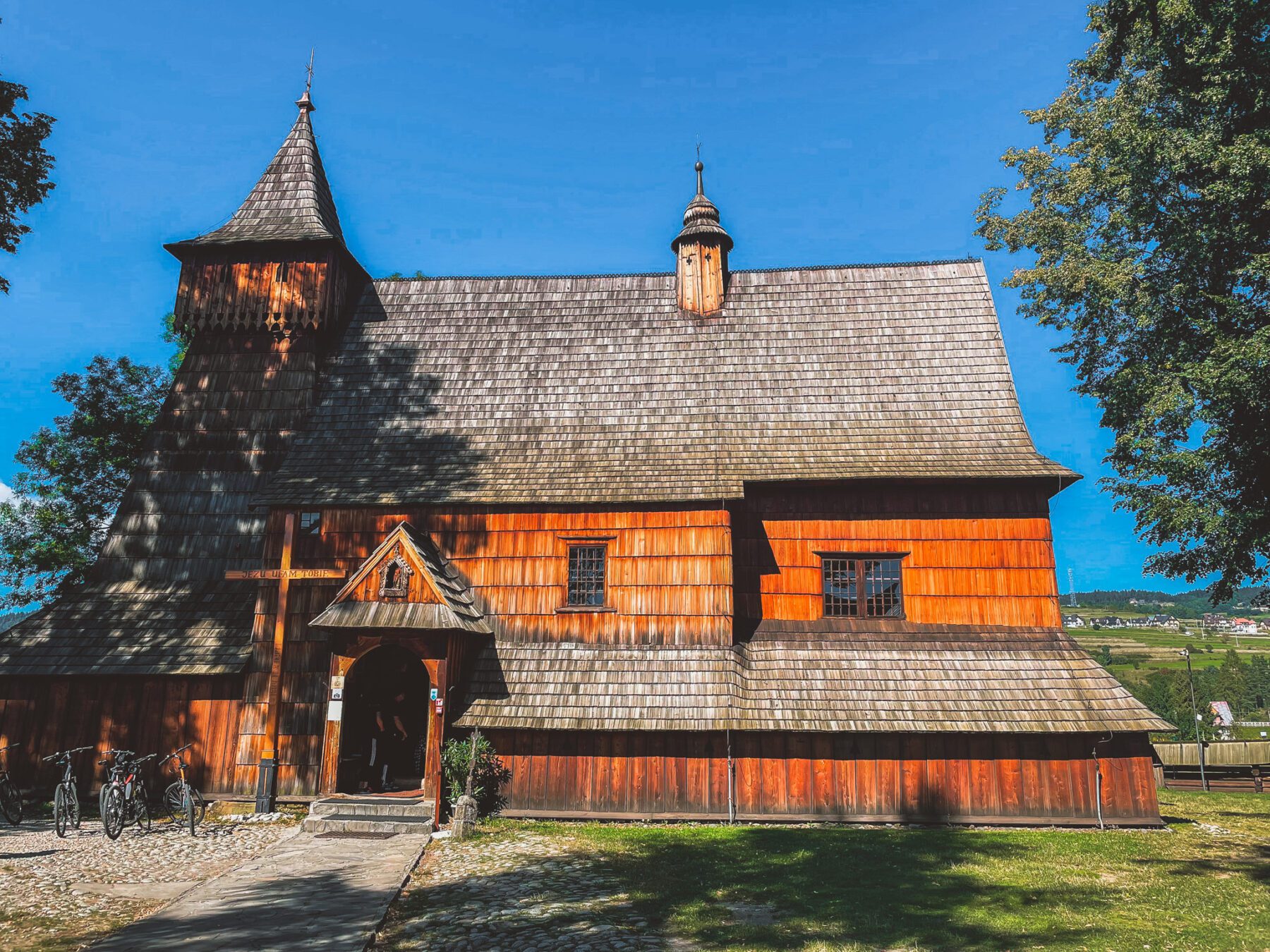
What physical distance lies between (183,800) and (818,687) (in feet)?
38.7

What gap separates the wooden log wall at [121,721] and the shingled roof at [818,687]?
5.26 metres

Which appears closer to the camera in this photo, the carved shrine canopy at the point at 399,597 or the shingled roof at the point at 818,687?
the carved shrine canopy at the point at 399,597

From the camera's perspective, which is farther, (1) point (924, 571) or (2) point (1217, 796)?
(2) point (1217, 796)

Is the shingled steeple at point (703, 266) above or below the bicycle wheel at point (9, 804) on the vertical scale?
above

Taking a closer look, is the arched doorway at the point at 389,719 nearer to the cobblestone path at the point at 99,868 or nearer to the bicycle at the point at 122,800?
the cobblestone path at the point at 99,868

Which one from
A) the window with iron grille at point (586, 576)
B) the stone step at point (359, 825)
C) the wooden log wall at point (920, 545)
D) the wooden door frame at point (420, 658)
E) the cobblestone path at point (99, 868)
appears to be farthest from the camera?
the window with iron grille at point (586, 576)

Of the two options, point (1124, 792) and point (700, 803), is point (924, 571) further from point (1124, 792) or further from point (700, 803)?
point (700, 803)

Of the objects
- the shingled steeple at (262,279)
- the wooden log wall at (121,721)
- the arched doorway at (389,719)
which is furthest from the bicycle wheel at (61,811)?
the shingled steeple at (262,279)

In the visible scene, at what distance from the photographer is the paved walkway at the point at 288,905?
7863 mm

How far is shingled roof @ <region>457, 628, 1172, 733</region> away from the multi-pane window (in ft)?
1.81

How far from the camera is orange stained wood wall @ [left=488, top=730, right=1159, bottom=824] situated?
1466 centimetres

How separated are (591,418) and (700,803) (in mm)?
8694

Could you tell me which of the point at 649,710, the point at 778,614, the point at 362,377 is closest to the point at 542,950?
the point at 649,710

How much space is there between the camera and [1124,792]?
1466 cm
